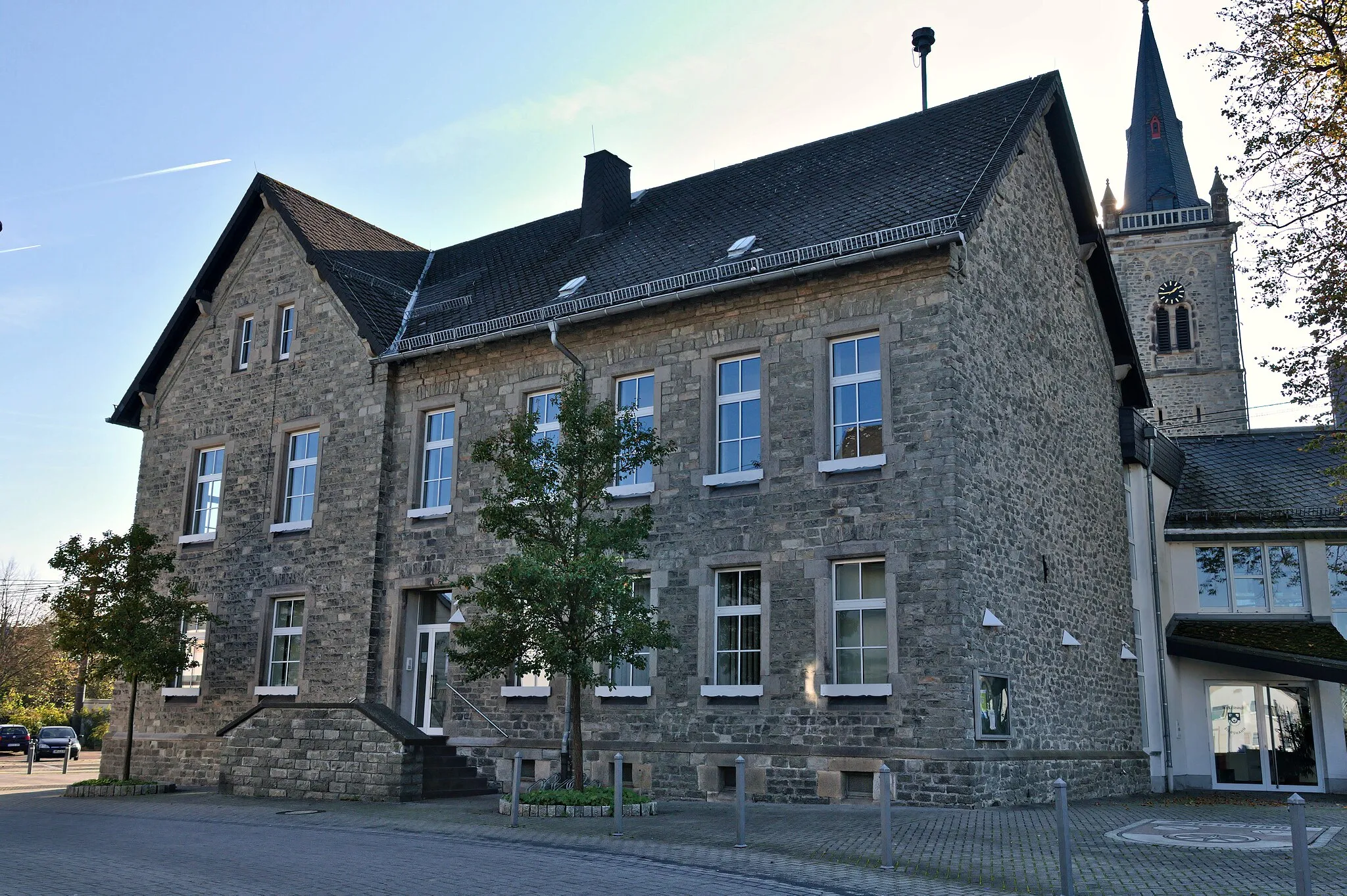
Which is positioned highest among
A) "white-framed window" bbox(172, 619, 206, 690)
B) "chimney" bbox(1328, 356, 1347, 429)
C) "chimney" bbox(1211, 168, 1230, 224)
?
"chimney" bbox(1211, 168, 1230, 224)

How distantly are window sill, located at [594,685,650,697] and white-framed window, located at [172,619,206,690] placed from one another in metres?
8.92

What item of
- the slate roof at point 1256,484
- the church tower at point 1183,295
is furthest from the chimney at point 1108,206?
the slate roof at point 1256,484

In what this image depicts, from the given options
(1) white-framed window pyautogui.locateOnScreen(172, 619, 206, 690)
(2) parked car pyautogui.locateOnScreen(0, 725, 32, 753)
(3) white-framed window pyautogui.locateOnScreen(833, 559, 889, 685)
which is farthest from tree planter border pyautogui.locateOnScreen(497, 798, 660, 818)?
(2) parked car pyautogui.locateOnScreen(0, 725, 32, 753)

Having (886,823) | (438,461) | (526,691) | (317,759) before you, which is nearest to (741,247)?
(438,461)

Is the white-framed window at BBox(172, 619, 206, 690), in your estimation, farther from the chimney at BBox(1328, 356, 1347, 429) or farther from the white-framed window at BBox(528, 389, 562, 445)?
the chimney at BBox(1328, 356, 1347, 429)

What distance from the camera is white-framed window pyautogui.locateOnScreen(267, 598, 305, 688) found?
21406 millimetres

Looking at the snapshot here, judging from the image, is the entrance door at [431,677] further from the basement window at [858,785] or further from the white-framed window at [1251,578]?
the white-framed window at [1251,578]

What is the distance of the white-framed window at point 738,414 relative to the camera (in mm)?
17422

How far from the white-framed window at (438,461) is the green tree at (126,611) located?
4.77 meters

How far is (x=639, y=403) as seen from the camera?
61.6 feet

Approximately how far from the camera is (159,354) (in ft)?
82.5

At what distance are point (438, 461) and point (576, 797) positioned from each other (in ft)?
27.1

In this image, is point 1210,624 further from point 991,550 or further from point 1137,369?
point 991,550

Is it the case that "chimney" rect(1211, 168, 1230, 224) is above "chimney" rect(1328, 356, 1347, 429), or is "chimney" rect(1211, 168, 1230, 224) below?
above
